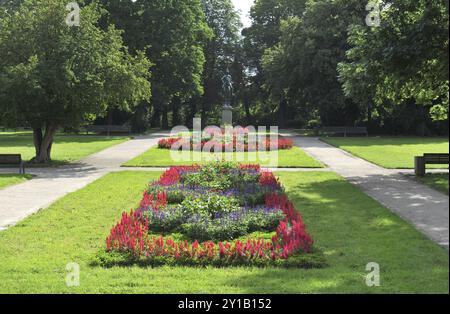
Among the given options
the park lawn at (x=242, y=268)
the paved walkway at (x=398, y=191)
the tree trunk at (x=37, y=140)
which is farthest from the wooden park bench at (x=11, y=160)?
the paved walkway at (x=398, y=191)

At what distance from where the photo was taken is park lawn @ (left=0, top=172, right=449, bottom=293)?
6332 mm

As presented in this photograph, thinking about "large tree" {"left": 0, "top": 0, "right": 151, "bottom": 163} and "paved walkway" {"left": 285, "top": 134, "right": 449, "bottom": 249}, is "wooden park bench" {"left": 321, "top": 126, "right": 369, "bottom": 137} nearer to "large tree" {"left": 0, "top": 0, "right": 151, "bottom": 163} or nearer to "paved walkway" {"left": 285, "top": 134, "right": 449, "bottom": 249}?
"paved walkway" {"left": 285, "top": 134, "right": 449, "bottom": 249}

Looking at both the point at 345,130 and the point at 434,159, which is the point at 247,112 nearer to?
the point at 345,130

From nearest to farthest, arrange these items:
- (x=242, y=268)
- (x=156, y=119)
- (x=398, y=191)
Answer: (x=242, y=268)
(x=398, y=191)
(x=156, y=119)

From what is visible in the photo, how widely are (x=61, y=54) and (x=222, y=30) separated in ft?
176

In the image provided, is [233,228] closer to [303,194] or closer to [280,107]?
[303,194]

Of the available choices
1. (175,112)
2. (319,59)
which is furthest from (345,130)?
(175,112)

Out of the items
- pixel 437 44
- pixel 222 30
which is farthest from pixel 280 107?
pixel 437 44

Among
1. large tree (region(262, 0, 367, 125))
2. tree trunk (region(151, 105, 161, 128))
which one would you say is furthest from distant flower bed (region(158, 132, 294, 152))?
tree trunk (region(151, 105, 161, 128))

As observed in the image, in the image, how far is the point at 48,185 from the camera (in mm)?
16188

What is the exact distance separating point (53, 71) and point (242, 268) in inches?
606

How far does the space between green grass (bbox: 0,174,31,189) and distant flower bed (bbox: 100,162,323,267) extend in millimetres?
4761

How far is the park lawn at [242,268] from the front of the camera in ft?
20.8

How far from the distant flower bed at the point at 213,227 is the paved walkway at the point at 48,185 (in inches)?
102
